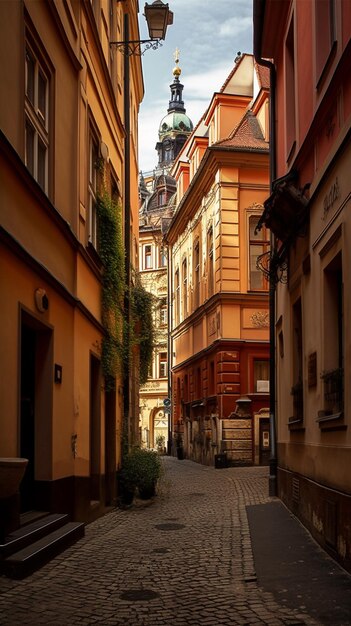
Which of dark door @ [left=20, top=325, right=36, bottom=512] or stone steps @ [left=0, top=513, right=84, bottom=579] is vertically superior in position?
dark door @ [left=20, top=325, right=36, bottom=512]

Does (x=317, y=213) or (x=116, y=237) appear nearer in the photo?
(x=317, y=213)

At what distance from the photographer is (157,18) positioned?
16953 mm

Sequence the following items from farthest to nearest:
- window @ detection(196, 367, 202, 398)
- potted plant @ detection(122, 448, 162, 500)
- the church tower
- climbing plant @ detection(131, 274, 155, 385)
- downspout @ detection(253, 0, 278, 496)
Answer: the church tower
window @ detection(196, 367, 202, 398)
climbing plant @ detection(131, 274, 155, 385)
potted plant @ detection(122, 448, 162, 500)
downspout @ detection(253, 0, 278, 496)

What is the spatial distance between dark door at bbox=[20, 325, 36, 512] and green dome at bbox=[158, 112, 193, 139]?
98.8 m

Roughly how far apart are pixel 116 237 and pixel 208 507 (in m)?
5.03

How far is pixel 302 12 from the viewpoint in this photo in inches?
443

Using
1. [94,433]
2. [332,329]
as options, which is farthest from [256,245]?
[332,329]

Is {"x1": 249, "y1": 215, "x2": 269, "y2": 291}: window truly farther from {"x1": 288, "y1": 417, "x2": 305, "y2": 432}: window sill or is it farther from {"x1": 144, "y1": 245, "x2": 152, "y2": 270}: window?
{"x1": 144, "y1": 245, "x2": 152, "y2": 270}: window

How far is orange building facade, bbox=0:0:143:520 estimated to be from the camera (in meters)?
8.14

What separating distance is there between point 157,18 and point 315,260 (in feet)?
29.1

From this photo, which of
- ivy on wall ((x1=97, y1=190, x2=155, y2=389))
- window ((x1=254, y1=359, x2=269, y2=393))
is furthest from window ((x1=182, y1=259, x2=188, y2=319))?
ivy on wall ((x1=97, y1=190, x2=155, y2=389))

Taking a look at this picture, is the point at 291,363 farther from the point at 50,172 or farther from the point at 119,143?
the point at 119,143

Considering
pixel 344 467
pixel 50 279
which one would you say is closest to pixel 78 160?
pixel 50 279

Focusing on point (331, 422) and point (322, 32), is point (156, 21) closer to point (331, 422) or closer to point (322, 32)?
point (322, 32)
